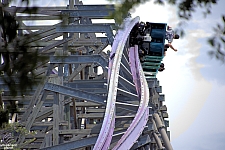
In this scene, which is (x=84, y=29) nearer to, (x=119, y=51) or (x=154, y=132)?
(x=119, y=51)

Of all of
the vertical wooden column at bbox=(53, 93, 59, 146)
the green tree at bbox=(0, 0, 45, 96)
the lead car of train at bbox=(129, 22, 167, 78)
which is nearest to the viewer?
the green tree at bbox=(0, 0, 45, 96)

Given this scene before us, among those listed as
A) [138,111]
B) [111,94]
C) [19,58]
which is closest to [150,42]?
[138,111]

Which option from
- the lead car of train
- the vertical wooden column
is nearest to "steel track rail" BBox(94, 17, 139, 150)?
the vertical wooden column

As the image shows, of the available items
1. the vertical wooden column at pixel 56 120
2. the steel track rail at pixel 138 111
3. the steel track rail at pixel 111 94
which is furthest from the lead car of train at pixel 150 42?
the vertical wooden column at pixel 56 120

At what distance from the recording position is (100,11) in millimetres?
16500

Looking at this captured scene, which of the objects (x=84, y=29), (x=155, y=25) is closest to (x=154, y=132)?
(x=155, y=25)

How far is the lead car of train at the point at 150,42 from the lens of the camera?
18656 millimetres

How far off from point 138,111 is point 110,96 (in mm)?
1677

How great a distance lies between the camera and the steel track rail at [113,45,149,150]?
15211 mm

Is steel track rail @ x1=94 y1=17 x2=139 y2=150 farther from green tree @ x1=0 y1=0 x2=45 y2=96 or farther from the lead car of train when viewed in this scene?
green tree @ x1=0 y1=0 x2=45 y2=96

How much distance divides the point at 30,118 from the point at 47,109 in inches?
71.5

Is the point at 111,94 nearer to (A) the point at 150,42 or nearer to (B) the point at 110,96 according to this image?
(B) the point at 110,96

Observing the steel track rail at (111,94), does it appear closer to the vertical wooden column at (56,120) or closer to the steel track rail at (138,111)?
the steel track rail at (138,111)

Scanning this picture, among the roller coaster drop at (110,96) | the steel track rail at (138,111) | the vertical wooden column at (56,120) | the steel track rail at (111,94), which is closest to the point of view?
the steel track rail at (111,94)
